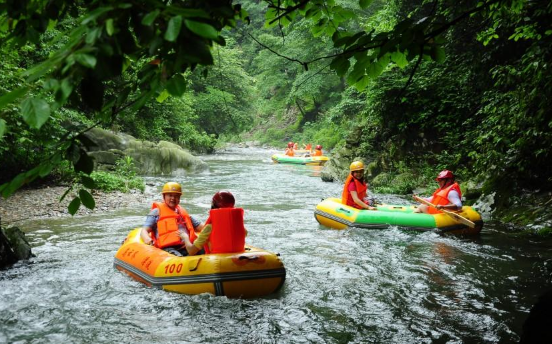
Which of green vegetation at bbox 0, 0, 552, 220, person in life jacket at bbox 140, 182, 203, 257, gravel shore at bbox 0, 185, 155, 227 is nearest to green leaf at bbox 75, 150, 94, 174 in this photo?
green vegetation at bbox 0, 0, 552, 220

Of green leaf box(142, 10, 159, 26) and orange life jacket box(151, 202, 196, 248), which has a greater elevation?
green leaf box(142, 10, 159, 26)


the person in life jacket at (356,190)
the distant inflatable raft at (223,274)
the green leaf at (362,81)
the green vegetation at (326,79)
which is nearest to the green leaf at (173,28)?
the green vegetation at (326,79)

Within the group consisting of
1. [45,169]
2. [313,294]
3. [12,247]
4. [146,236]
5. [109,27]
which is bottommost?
[313,294]

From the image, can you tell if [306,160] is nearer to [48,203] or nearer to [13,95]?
[48,203]

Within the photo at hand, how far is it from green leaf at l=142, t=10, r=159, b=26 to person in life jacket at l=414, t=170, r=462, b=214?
25.1 ft

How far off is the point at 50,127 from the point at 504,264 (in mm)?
7912

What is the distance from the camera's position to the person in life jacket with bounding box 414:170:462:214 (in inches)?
326

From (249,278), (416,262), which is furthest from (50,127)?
(416,262)

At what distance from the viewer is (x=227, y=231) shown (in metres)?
5.11

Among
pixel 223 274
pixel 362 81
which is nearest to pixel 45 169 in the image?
pixel 362 81

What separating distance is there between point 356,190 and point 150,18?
792 cm

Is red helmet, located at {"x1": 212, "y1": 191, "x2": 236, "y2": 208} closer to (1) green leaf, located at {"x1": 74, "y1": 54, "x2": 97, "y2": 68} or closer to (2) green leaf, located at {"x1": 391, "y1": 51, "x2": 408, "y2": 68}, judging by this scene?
(2) green leaf, located at {"x1": 391, "y1": 51, "x2": 408, "y2": 68}

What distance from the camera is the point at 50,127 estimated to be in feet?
27.1

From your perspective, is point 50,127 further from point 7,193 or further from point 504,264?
point 504,264
